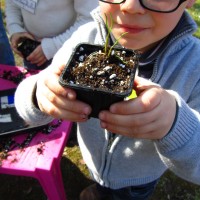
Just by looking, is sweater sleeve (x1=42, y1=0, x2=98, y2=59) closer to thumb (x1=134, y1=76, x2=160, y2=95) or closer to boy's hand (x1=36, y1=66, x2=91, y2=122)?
boy's hand (x1=36, y1=66, x2=91, y2=122)

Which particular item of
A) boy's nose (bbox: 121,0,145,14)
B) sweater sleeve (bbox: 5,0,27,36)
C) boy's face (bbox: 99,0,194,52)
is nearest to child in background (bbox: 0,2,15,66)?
sweater sleeve (bbox: 5,0,27,36)

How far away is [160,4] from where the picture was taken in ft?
3.17

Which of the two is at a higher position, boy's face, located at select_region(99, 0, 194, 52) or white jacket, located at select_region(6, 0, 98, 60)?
boy's face, located at select_region(99, 0, 194, 52)

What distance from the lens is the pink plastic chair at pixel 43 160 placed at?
1566 mm

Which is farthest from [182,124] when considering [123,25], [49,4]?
[49,4]

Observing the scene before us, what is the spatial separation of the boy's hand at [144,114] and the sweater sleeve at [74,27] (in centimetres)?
118

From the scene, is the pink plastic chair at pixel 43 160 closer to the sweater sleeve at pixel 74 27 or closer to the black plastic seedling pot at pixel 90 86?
the sweater sleeve at pixel 74 27

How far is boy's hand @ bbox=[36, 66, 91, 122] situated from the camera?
0.85 m

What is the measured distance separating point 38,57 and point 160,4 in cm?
144

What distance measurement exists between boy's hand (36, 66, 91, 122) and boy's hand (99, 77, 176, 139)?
7cm

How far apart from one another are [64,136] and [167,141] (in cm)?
90

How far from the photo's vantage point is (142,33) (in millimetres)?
1019

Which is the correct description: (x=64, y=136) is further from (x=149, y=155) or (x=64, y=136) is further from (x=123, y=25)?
(x=123, y=25)

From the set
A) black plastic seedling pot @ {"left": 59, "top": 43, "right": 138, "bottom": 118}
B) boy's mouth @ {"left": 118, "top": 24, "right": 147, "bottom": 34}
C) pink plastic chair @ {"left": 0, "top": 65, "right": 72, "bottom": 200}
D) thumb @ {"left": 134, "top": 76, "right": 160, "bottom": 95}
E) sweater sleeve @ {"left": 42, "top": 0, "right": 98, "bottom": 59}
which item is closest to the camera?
black plastic seedling pot @ {"left": 59, "top": 43, "right": 138, "bottom": 118}
